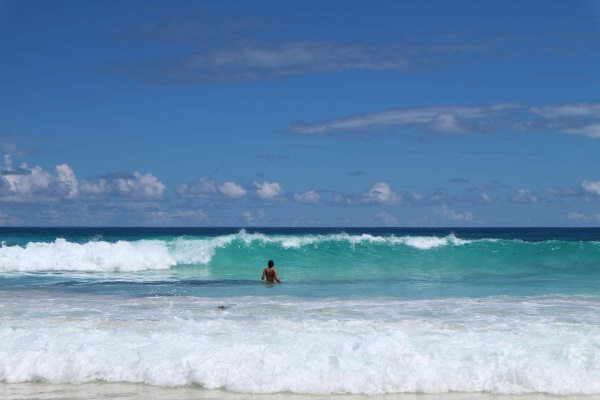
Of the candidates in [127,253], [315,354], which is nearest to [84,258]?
[127,253]

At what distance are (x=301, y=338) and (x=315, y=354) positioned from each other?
2.43 ft

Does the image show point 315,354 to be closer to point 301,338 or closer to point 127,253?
point 301,338

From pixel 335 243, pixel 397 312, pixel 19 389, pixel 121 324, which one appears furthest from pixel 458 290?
pixel 335 243

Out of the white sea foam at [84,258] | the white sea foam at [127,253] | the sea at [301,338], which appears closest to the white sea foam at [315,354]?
the sea at [301,338]

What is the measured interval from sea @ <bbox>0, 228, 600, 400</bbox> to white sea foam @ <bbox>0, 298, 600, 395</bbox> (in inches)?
0.7

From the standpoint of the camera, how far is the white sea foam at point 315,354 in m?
7.46

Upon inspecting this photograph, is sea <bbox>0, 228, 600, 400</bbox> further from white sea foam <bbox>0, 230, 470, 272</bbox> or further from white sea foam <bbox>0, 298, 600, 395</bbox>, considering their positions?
white sea foam <bbox>0, 230, 470, 272</bbox>

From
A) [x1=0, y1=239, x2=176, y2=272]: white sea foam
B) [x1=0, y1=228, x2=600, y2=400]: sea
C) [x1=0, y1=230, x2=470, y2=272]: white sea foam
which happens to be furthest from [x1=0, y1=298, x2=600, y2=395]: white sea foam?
[x1=0, y1=230, x2=470, y2=272]: white sea foam

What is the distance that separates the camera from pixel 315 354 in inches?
315

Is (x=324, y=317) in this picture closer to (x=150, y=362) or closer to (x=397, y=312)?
(x=397, y=312)

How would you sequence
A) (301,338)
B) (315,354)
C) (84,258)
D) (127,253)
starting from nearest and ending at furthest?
1. (315,354)
2. (301,338)
3. (84,258)
4. (127,253)

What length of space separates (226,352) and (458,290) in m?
10.4

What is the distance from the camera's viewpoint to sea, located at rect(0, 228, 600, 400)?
744 centimetres

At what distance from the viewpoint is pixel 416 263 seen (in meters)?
27.9
